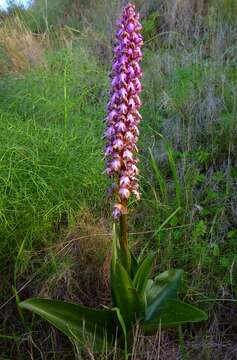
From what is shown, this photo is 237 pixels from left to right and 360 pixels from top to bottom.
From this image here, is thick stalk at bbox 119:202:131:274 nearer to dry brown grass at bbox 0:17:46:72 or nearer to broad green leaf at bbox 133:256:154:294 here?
broad green leaf at bbox 133:256:154:294

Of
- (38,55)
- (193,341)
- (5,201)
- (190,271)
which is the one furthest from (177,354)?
(38,55)

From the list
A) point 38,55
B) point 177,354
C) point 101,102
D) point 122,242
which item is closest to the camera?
point 122,242

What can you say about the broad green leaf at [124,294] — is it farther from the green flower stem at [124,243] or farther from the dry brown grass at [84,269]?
the dry brown grass at [84,269]

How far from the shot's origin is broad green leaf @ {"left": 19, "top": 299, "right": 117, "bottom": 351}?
5.93ft

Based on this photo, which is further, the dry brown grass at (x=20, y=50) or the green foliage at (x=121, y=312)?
the dry brown grass at (x=20, y=50)

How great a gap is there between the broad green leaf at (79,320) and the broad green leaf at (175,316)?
0.15m

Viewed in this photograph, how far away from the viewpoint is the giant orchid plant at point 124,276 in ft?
5.27

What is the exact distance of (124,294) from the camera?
6.03 feet

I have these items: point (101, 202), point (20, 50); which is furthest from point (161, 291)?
point (20, 50)

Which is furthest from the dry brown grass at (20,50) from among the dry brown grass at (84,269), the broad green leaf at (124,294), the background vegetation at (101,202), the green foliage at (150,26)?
the broad green leaf at (124,294)

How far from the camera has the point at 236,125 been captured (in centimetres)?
307

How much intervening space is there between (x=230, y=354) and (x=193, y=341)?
0.54 ft

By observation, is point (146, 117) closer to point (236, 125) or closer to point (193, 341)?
point (236, 125)

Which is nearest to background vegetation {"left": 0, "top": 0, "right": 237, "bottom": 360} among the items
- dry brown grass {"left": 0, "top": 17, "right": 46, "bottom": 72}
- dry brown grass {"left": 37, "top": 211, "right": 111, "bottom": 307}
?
dry brown grass {"left": 37, "top": 211, "right": 111, "bottom": 307}
